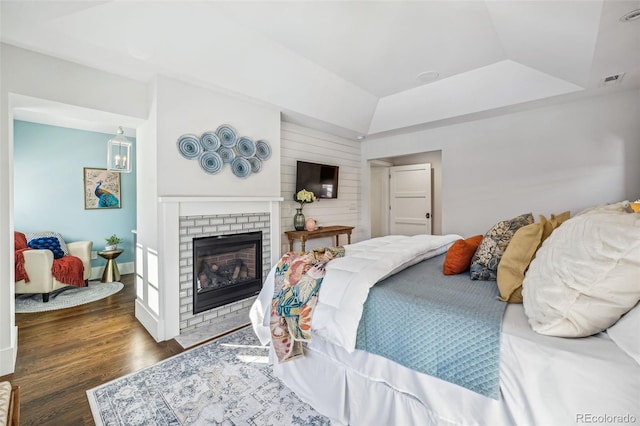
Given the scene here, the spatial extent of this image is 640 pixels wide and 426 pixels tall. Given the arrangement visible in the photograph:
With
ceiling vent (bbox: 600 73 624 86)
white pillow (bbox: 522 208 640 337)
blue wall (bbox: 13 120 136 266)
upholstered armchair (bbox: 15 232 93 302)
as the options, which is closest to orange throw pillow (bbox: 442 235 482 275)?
white pillow (bbox: 522 208 640 337)

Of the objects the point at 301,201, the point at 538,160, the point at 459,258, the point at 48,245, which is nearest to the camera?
the point at 459,258

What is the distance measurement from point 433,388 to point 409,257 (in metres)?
0.81

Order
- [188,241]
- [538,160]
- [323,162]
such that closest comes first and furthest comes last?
[188,241] < [538,160] < [323,162]

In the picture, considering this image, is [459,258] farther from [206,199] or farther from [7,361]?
[7,361]

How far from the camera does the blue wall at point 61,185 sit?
155 inches

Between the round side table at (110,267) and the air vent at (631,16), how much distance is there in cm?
605

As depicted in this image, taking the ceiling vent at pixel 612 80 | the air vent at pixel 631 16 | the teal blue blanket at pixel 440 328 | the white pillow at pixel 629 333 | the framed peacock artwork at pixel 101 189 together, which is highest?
the ceiling vent at pixel 612 80

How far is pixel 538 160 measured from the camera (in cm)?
358

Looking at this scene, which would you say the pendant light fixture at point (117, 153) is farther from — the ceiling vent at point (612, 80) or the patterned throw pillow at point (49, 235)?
the ceiling vent at point (612, 80)

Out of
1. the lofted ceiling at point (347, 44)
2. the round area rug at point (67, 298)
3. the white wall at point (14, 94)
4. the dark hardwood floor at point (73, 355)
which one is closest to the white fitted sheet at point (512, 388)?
the dark hardwood floor at point (73, 355)

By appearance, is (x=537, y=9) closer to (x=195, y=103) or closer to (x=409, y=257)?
(x=409, y=257)

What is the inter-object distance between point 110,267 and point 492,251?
5126 millimetres

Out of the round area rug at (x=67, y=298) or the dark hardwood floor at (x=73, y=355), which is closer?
the dark hardwood floor at (x=73, y=355)

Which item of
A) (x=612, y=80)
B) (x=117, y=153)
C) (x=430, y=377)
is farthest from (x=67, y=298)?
(x=612, y=80)
